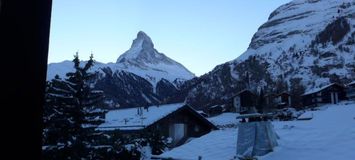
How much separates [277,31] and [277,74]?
5743 cm

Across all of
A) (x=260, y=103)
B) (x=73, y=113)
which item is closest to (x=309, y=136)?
(x=260, y=103)

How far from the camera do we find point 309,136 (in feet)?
44.1

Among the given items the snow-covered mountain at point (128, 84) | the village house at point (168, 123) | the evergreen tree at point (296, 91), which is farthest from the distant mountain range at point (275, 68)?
the village house at point (168, 123)

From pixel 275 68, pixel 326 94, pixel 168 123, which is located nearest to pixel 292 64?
pixel 275 68

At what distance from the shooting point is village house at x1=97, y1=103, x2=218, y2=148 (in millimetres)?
34750

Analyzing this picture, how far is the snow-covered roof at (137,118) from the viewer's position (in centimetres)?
3488

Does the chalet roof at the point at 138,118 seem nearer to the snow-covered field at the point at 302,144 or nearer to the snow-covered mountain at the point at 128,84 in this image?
the snow-covered field at the point at 302,144

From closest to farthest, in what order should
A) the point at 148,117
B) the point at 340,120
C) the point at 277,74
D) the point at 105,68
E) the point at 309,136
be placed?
the point at 309,136 → the point at 340,120 → the point at 148,117 → the point at 277,74 → the point at 105,68

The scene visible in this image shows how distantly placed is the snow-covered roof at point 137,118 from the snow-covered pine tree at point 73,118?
14138 millimetres

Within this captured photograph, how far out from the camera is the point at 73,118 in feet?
63.8

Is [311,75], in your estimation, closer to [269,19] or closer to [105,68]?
[105,68]

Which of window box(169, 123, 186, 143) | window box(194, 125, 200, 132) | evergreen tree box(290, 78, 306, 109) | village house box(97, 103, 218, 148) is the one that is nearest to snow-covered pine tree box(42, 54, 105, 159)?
village house box(97, 103, 218, 148)

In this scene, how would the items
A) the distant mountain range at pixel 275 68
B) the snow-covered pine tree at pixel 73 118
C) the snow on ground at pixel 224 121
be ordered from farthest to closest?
the distant mountain range at pixel 275 68, the snow on ground at pixel 224 121, the snow-covered pine tree at pixel 73 118

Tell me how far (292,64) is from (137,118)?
3362 inches
